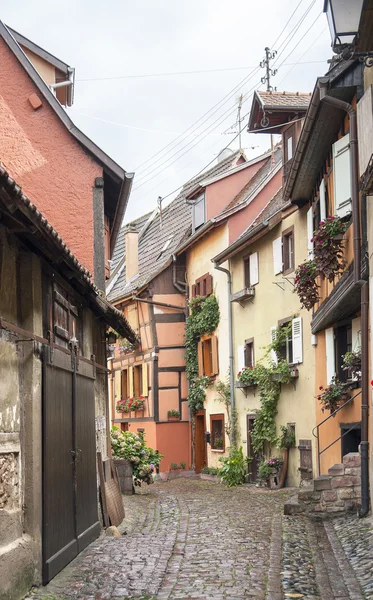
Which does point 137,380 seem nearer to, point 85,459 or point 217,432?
point 217,432

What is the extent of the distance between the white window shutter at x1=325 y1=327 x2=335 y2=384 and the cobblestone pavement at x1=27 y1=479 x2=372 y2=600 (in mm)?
3384

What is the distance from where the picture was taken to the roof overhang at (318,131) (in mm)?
13969

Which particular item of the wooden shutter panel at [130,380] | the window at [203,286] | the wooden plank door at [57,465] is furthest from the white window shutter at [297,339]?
the wooden shutter panel at [130,380]

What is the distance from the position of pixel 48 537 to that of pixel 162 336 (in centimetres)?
2273

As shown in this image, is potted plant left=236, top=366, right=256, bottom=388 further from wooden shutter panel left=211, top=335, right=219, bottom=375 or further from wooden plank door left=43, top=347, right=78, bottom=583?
wooden plank door left=43, top=347, right=78, bottom=583

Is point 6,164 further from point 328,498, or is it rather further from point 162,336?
point 162,336

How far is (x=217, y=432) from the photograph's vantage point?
2877cm

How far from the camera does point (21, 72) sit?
643 inches

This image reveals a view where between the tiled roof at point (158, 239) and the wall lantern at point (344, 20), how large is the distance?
24.1m

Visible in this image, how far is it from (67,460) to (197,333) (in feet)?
65.1

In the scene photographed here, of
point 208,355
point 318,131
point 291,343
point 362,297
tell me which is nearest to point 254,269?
point 291,343

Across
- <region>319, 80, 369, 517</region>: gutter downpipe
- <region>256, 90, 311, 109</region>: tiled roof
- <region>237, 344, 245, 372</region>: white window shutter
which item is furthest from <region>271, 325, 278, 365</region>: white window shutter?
<region>319, 80, 369, 517</region>: gutter downpipe

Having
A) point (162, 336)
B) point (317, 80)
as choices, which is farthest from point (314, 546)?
point (162, 336)

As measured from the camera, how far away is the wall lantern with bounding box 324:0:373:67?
739 centimetres
